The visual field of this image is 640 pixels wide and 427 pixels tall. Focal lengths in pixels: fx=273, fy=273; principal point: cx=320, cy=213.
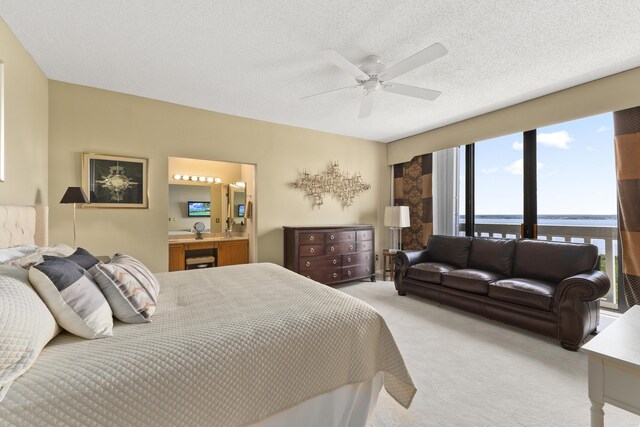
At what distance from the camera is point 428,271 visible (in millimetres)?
3672

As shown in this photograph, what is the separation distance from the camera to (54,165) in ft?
10.1

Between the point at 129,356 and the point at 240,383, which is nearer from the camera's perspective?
the point at 129,356

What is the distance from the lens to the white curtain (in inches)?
181

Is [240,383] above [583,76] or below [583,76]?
below

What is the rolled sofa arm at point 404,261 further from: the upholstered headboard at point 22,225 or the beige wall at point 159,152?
the upholstered headboard at point 22,225

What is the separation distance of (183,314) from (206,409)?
21.7 inches

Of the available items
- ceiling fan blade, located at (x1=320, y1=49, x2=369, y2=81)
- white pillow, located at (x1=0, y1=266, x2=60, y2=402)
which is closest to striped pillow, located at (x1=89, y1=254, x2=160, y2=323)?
white pillow, located at (x1=0, y1=266, x2=60, y2=402)

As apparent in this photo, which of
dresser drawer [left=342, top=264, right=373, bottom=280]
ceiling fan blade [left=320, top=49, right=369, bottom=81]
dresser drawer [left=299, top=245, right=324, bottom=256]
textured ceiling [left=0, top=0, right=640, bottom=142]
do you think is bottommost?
dresser drawer [left=342, top=264, right=373, bottom=280]

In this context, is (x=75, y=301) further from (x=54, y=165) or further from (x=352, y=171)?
(x=352, y=171)

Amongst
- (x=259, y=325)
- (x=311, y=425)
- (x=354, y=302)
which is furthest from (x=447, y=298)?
(x=259, y=325)

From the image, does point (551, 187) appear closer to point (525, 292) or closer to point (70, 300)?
point (525, 292)

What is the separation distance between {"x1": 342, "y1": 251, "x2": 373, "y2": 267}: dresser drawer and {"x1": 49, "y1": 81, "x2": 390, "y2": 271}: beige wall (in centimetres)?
81

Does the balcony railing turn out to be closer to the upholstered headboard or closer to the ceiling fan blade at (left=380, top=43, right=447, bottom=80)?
the ceiling fan blade at (left=380, top=43, right=447, bottom=80)

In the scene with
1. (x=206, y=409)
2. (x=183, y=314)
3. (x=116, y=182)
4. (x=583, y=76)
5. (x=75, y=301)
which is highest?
(x=583, y=76)
